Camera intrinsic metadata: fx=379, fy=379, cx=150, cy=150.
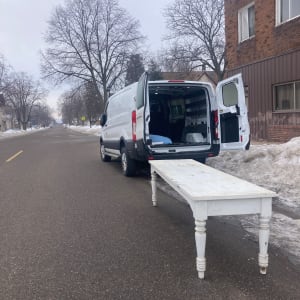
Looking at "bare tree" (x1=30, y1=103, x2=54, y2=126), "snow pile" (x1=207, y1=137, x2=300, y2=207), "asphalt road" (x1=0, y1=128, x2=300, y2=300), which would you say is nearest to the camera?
"asphalt road" (x1=0, y1=128, x2=300, y2=300)

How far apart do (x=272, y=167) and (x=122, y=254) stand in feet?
17.9

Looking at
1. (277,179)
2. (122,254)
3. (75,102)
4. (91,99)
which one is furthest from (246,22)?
(75,102)

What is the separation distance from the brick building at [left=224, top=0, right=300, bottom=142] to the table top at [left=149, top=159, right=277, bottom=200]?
9.36 meters

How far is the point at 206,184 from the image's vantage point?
13.7 feet

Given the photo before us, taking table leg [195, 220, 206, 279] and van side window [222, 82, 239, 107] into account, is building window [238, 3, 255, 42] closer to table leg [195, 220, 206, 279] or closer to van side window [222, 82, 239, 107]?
van side window [222, 82, 239, 107]

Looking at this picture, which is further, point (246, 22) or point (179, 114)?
point (246, 22)

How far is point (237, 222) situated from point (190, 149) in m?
3.42

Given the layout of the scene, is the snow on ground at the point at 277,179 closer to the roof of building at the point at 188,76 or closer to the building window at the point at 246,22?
the building window at the point at 246,22

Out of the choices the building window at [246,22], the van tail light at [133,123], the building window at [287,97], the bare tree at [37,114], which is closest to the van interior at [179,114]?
the van tail light at [133,123]

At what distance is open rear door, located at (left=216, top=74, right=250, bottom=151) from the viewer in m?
8.21

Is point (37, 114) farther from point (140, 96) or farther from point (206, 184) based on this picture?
point (206, 184)

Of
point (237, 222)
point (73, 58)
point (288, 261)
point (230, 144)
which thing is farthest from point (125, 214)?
point (73, 58)

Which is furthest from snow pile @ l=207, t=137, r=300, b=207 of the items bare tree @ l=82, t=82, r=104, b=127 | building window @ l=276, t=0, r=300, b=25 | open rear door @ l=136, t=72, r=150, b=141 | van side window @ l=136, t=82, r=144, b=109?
bare tree @ l=82, t=82, r=104, b=127

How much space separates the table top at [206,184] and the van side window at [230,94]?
3.14 meters
